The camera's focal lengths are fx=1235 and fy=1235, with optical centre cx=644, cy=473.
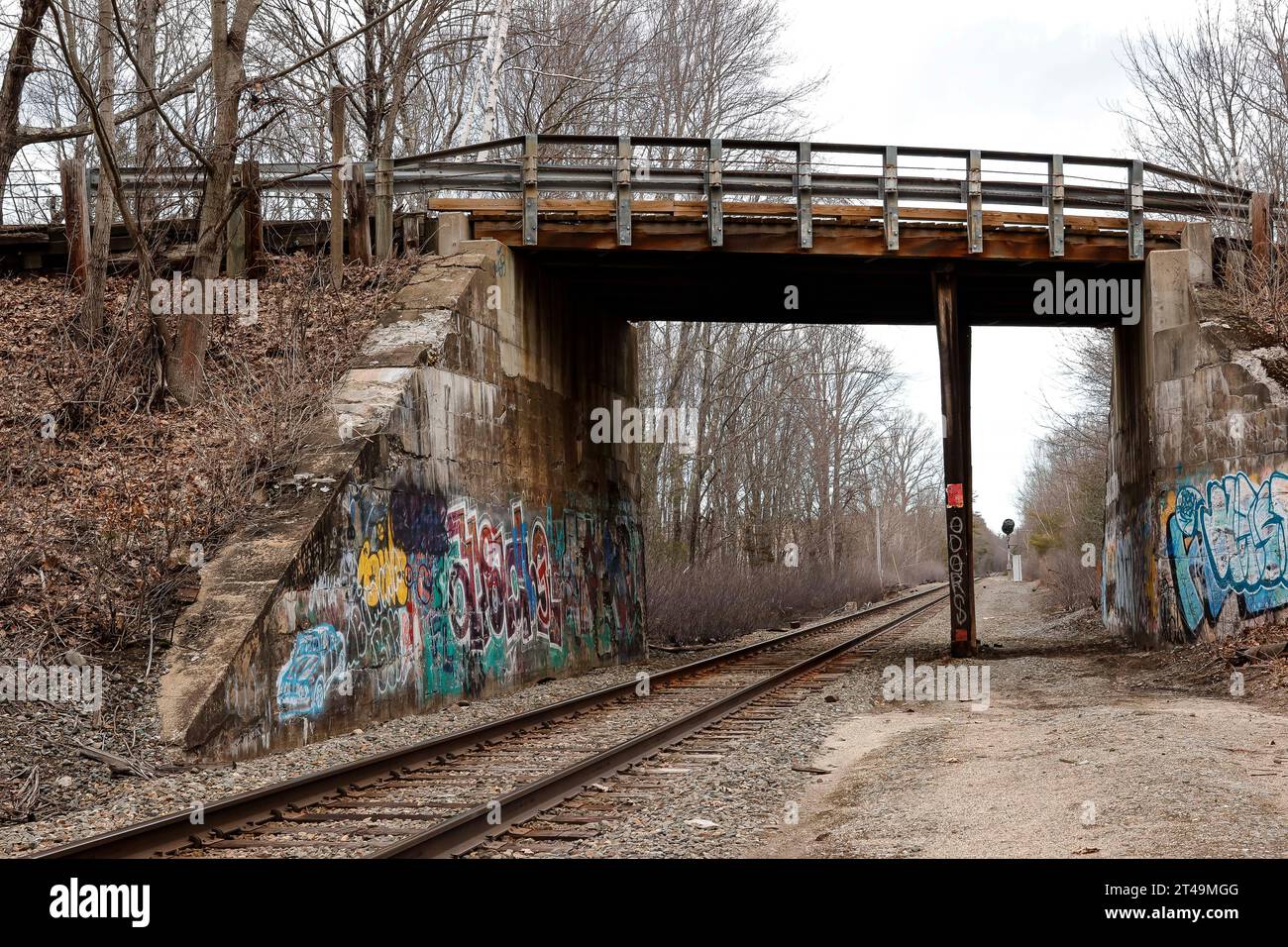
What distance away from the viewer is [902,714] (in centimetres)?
1418

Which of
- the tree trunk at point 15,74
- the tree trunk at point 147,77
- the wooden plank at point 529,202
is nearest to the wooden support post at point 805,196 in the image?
the wooden plank at point 529,202

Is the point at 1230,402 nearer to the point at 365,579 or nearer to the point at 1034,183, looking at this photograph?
the point at 1034,183

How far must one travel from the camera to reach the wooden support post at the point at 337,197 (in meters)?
18.3

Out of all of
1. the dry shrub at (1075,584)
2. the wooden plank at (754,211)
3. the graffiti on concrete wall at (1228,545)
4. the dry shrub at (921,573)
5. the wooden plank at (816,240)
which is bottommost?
the dry shrub at (921,573)

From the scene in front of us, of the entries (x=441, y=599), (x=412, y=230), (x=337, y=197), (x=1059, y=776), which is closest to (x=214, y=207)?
(x=337, y=197)

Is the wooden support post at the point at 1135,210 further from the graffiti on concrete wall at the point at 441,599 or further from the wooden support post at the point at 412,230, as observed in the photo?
the wooden support post at the point at 412,230

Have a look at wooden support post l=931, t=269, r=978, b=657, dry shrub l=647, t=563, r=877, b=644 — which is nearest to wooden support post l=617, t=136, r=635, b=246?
wooden support post l=931, t=269, r=978, b=657

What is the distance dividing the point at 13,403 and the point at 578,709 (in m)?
8.29

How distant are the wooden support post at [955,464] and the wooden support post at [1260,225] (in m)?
5.05

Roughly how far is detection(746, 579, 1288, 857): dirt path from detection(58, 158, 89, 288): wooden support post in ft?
43.8

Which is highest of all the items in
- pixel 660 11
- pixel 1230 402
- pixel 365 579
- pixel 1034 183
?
pixel 660 11

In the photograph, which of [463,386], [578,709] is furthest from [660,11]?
[578,709]

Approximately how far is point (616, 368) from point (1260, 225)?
11.6m

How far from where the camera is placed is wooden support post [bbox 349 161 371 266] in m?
19.5
